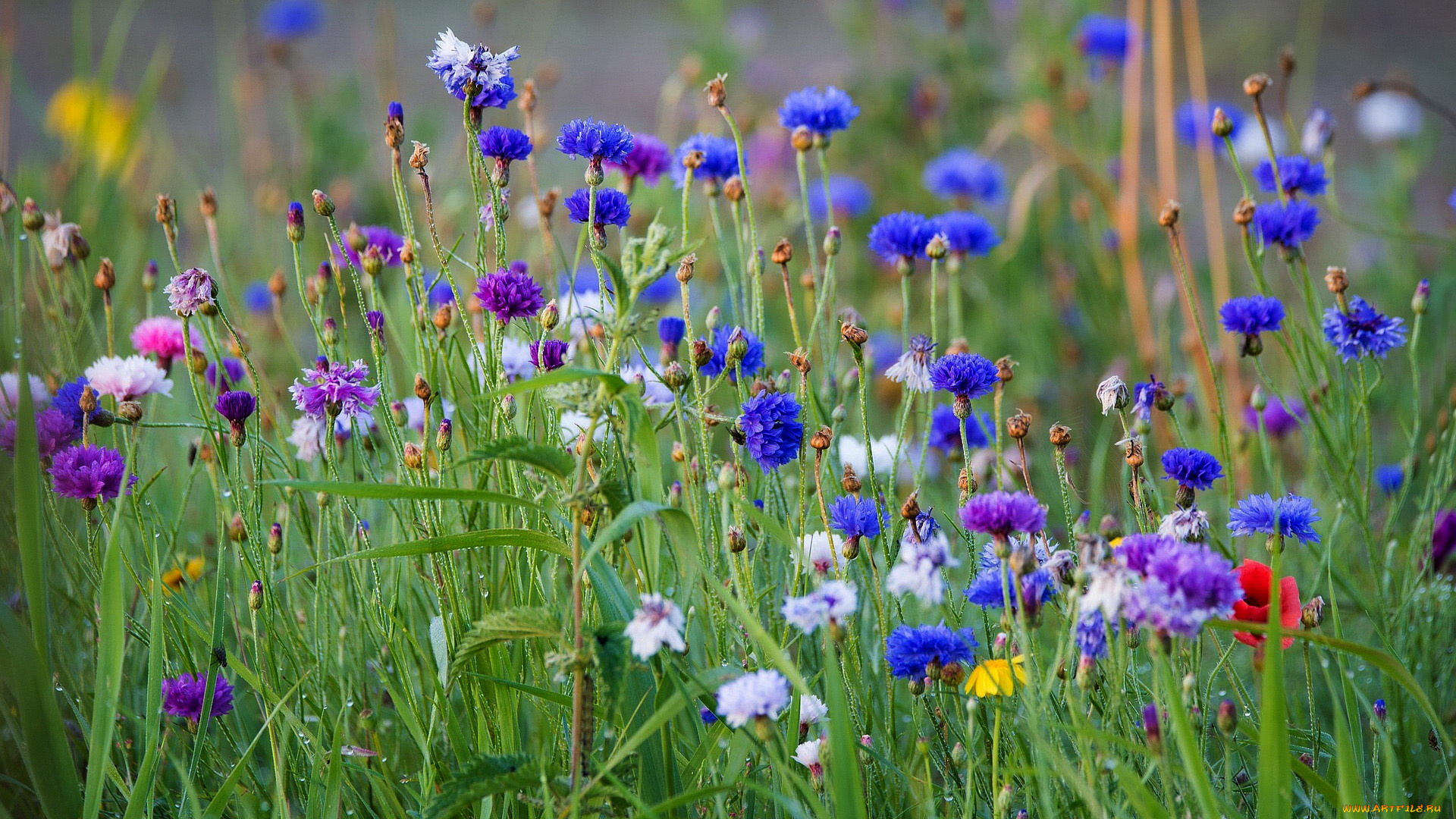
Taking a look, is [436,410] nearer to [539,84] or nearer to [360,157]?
[539,84]

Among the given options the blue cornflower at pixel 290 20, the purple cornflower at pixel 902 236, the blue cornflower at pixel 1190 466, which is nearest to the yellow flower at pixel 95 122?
the blue cornflower at pixel 290 20

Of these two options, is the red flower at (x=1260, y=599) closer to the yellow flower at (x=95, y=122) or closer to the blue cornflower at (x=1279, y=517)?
the blue cornflower at (x=1279, y=517)

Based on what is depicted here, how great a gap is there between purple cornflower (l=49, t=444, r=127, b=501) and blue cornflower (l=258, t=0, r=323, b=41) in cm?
215

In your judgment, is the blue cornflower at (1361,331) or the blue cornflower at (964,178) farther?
the blue cornflower at (964,178)

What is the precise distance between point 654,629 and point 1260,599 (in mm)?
625

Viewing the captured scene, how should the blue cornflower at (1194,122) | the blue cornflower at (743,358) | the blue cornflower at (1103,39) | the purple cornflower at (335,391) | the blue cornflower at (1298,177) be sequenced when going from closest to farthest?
1. the purple cornflower at (335,391)
2. the blue cornflower at (743,358)
3. the blue cornflower at (1298,177)
4. the blue cornflower at (1194,122)
5. the blue cornflower at (1103,39)

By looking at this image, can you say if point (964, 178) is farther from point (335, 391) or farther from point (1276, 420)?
point (335, 391)

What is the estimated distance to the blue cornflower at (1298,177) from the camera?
1.30 meters

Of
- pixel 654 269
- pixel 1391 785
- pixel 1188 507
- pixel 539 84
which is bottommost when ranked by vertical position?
pixel 1391 785

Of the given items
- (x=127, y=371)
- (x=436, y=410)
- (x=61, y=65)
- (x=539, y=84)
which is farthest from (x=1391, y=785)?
(x=61, y=65)

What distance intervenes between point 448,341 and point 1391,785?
2.81 ft

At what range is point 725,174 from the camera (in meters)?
1.31

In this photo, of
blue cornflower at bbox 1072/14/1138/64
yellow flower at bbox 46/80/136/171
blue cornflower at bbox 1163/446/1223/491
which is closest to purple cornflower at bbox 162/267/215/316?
blue cornflower at bbox 1163/446/1223/491

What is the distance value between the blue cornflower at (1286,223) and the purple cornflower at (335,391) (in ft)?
3.10
